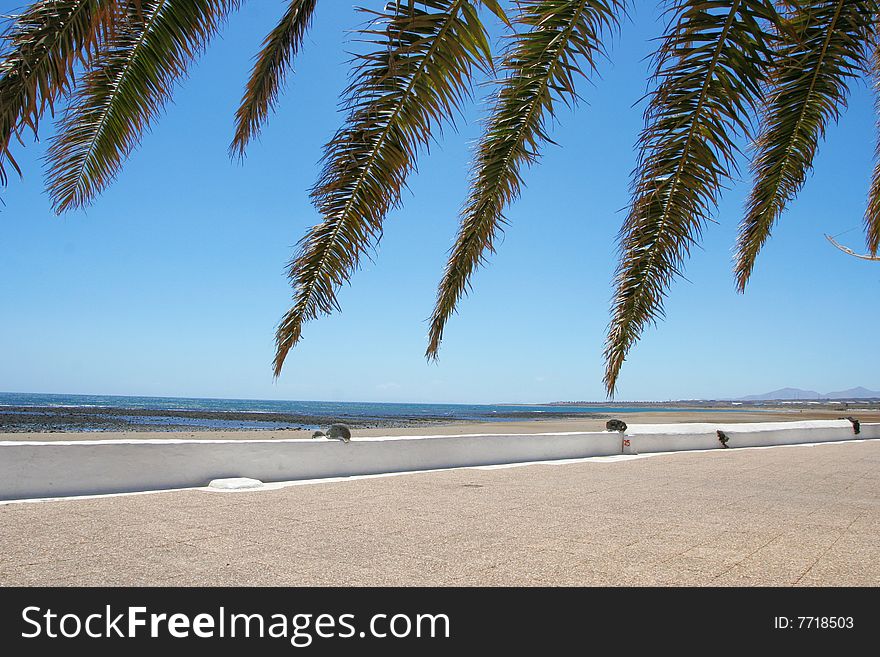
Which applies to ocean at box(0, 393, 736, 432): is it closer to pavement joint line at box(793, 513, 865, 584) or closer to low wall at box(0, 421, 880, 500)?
low wall at box(0, 421, 880, 500)

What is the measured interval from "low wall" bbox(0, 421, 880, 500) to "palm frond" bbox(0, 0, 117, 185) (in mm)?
5356

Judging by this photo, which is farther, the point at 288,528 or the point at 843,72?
the point at 288,528

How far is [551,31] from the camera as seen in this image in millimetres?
3324

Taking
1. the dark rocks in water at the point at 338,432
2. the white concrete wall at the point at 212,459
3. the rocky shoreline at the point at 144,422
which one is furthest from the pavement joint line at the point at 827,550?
the rocky shoreline at the point at 144,422

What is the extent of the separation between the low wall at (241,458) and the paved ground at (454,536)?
49 cm

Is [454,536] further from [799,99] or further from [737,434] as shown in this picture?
[737,434]

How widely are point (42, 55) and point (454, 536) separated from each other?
170 inches

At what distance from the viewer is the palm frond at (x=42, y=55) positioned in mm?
2455
